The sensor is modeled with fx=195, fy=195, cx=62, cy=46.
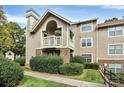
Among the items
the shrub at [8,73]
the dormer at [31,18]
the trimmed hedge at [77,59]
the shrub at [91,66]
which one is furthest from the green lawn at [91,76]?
the dormer at [31,18]

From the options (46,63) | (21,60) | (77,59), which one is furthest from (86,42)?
(21,60)

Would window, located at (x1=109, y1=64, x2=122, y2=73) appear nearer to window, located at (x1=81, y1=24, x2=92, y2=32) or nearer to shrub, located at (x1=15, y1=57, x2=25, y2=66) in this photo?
window, located at (x1=81, y1=24, x2=92, y2=32)

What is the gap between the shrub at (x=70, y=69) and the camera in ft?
20.0

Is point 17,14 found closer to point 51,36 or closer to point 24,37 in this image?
point 24,37

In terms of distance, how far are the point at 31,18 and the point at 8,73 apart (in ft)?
6.43

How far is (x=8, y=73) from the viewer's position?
5520mm

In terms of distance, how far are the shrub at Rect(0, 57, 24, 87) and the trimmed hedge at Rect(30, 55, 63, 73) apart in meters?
0.72

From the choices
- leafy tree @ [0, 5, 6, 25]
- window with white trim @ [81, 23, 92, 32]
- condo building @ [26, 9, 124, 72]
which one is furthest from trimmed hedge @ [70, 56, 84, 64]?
leafy tree @ [0, 5, 6, 25]

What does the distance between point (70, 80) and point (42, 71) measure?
103 cm

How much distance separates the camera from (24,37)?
245 inches

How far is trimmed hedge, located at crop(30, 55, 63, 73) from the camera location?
6363 millimetres

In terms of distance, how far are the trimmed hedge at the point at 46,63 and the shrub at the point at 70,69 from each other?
189 mm
